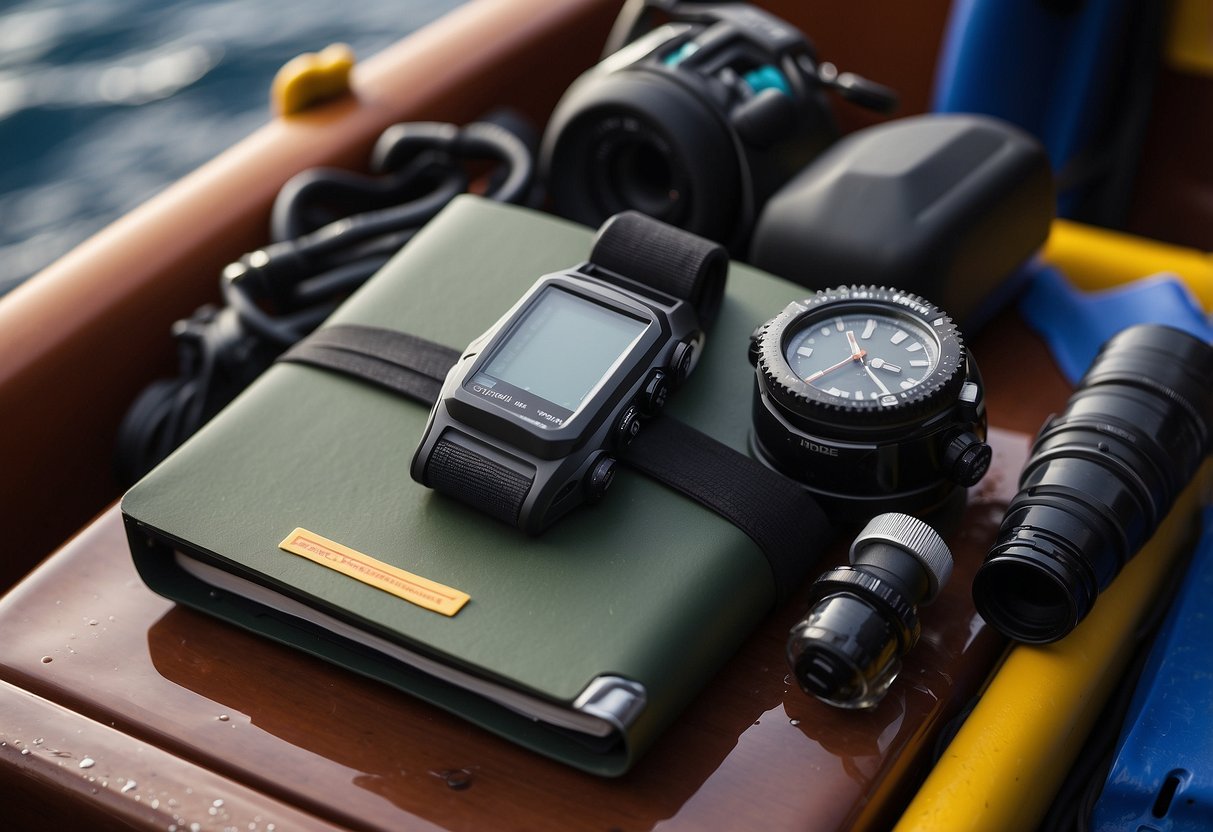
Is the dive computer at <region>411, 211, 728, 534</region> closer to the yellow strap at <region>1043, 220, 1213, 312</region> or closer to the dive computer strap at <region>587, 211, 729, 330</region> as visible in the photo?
the dive computer strap at <region>587, 211, 729, 330</region>

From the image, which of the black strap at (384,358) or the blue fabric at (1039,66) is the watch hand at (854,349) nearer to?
Answer: the black strap at (384,358)

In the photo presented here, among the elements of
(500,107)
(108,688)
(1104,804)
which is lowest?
(1104,804)

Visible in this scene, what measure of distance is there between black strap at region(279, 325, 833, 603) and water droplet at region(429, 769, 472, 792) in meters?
0.14

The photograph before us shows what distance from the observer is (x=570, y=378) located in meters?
0.74

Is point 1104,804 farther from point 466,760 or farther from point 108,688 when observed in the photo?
point 108,688

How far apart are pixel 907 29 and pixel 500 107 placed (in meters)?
0.47

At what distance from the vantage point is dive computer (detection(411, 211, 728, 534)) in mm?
708

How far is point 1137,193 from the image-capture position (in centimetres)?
143

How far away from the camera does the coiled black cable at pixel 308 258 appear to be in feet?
3.13

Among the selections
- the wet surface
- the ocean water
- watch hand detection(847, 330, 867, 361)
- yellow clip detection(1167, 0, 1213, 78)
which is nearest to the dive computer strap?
watch hand detection(847, 330, 867, 361)

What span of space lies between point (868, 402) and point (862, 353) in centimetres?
5

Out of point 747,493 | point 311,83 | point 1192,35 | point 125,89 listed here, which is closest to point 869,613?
point 747,493

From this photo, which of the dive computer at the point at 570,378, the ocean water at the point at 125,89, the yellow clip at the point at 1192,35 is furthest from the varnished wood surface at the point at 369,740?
the ocean water at the point at 125,89

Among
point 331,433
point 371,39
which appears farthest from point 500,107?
point 371,39
